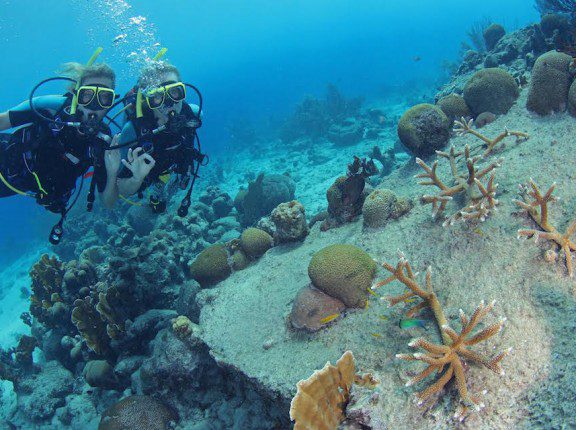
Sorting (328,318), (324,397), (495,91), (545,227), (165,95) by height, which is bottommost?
(545,227)

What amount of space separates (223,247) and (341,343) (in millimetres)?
4054

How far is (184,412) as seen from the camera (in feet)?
18.1

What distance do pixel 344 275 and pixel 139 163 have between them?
11.5 ft

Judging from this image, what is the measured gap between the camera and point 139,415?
17.1ft

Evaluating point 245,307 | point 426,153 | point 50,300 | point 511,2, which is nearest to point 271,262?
point 245,307

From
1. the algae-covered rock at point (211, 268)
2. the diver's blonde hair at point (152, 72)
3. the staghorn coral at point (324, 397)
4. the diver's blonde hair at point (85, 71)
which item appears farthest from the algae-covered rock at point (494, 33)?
the staghorn coral at point (324, 397)

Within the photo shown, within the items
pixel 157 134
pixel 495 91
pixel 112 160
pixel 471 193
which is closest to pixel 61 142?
pixel 112 160

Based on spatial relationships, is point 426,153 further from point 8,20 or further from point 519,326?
point 8,20

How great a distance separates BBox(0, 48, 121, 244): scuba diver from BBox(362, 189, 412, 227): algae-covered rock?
171 inches

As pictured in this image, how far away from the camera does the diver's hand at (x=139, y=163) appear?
Result: 4973 mm

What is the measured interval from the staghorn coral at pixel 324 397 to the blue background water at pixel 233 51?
7.82m

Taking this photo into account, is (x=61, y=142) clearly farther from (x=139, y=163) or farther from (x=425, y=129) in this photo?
(x=425, y=129)

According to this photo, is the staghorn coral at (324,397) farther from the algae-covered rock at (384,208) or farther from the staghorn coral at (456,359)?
the algae-covered rock at (384,208)

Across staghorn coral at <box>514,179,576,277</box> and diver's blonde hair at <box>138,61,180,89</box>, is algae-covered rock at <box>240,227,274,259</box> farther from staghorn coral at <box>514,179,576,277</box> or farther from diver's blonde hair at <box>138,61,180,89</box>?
staghorn coral at <box>514,179,576,277</box>
